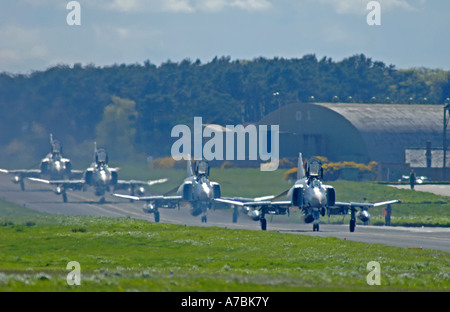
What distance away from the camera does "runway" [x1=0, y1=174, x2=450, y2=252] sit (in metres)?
49.1

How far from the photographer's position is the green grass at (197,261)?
25.3 metres

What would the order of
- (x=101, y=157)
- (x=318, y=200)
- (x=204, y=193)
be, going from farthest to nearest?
(x=101, y=157), (x=204, y=193), (x=318, y=200)

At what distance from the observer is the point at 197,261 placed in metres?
35.8

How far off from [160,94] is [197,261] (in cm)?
12577

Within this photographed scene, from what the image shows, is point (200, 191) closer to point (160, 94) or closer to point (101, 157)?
point (101, 157)

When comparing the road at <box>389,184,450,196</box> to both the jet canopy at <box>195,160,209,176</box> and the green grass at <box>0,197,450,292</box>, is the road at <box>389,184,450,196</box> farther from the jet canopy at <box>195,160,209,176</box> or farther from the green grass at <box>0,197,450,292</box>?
the green grass at <box>0,197,450,292</box>

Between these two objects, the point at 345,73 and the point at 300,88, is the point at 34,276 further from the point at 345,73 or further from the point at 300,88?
the point at 345,73

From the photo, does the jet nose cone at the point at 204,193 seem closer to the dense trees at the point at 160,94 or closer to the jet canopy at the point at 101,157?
the jet canopy at the point at 101,157

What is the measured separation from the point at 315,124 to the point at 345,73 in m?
74.1

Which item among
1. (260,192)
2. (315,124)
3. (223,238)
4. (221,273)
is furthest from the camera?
(315,124)

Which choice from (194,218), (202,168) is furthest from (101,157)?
(202,168)

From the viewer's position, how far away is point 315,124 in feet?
409

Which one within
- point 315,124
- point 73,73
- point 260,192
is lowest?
point 260,192
